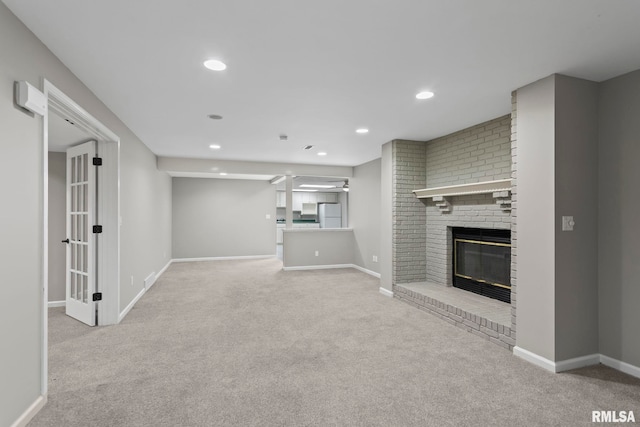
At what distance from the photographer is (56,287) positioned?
4.37m

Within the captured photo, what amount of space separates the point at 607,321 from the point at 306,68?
3.18 m

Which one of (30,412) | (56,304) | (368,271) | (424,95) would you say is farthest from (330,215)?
(30,412)

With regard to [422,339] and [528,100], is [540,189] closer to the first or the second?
[528,100]

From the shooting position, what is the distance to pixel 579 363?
2590mm

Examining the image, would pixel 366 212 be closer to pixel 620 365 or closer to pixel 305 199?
pixel 620 365

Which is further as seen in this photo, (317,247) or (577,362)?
(317,247)

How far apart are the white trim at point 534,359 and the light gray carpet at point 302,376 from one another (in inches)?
2.4

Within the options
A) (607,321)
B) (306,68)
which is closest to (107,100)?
(306,68)

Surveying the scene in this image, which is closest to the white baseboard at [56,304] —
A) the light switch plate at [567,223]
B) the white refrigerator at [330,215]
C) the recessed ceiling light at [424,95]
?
the recessed ceiling light at [424,95]

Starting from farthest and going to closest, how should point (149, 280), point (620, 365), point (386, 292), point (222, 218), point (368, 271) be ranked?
point (222, 218), point (368, 271), point (149, 280), point (386, 292), point (620, 365)

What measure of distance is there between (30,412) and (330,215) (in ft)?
33.8

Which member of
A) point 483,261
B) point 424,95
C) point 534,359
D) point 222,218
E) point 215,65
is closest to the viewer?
point 215,65

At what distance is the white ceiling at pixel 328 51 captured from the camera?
1.75m

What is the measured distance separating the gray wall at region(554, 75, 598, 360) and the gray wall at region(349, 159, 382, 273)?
3811 millimetres
